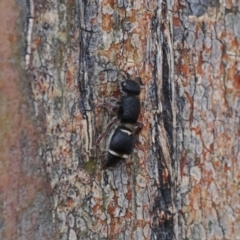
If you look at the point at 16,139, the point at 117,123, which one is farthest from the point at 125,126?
the point at 16,139

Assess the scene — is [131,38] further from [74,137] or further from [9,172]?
[9,172]

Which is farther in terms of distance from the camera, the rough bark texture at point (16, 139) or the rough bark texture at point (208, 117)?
the rough bark texture at point (208, 117)

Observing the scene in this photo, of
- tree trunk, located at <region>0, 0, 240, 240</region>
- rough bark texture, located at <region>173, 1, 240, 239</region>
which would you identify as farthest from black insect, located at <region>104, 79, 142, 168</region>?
rough bark texture, located at <region>173, 1, 240, 239</region>

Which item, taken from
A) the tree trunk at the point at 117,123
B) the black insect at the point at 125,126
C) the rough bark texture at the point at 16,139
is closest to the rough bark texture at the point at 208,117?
the tree trunk at the point at 117,123

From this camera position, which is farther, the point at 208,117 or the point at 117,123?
the point at 208,117

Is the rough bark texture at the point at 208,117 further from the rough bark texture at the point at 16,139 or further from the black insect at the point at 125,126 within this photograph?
the rough bark texture at the point at 16,139

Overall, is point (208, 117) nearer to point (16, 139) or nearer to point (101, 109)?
point (101, 109)
